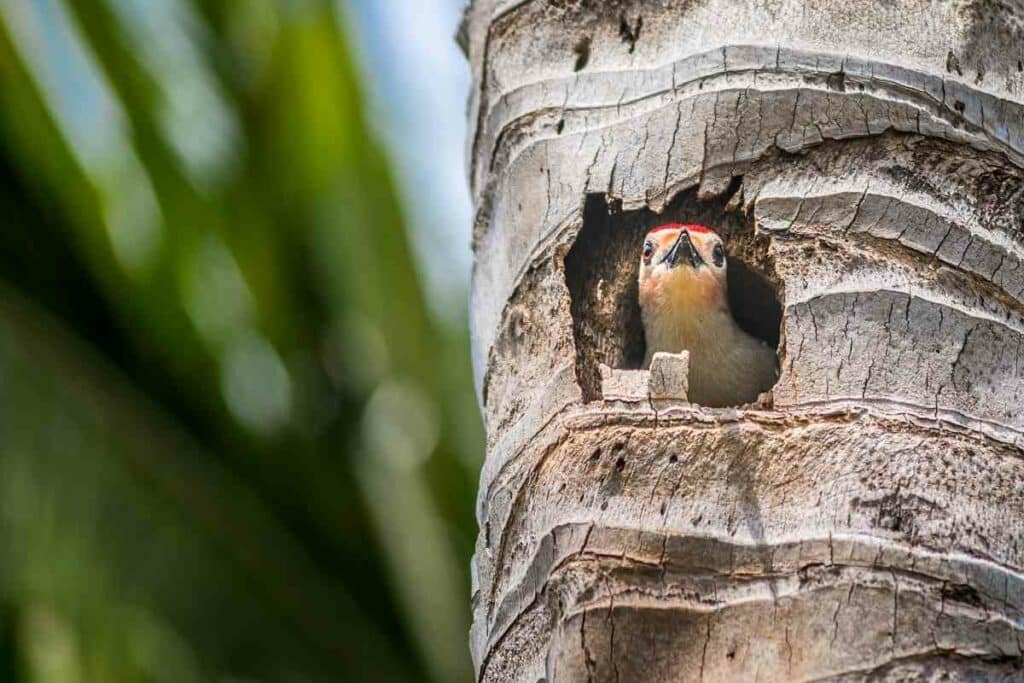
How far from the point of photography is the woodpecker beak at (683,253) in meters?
3.63

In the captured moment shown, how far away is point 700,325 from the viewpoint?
14.2ft

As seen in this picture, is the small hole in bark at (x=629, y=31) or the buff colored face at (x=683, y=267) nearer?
the small hole in bark at (x=629, y=31)

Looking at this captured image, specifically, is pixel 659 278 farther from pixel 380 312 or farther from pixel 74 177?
pixel 74 177

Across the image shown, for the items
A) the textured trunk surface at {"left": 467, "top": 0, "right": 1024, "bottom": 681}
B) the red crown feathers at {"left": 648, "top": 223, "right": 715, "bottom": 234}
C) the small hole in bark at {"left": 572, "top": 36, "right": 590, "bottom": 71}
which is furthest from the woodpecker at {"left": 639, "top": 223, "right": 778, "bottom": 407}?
the small hole in bark at {"left": 572, "top": 36, "right": 590, "bottom": 71}

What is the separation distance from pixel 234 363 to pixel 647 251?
9.02 ft

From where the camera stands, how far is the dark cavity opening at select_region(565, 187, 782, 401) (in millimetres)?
2873

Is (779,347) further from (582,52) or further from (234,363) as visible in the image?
(234,363)

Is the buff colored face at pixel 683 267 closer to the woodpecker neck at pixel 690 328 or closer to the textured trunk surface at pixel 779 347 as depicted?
the woodpecker neck at pixel 690 328

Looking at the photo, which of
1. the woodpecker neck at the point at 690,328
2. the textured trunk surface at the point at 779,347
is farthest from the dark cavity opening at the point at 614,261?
the woodpecker neck at the point at 690,328

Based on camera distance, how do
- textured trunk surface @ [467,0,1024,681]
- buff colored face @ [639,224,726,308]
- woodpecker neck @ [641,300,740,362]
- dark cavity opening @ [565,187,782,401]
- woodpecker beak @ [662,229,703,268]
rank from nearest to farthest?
1. textured trunk surface @ [467,0,1024,681]
2. dark cavity opening @ [565,187,782,401]
3. buff colored face @ [639,224,726,308]
4. woodpecker beak @ [662,229,703,268]
5. woodpecker neck @ [641,300,740,362]

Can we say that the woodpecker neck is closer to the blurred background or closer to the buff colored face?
the buff colored face

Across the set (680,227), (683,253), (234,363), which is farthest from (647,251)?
(234,363)

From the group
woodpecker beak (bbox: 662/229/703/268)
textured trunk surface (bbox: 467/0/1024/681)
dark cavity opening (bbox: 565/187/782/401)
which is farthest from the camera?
woodpecker beak (bbox: 662/229/703/268)

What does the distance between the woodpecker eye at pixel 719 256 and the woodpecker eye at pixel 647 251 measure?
0.15 m
